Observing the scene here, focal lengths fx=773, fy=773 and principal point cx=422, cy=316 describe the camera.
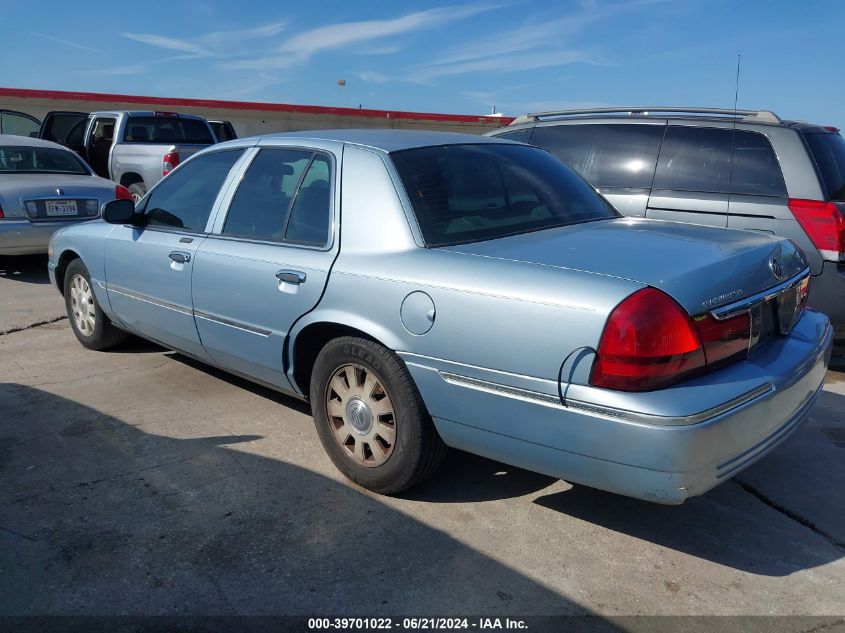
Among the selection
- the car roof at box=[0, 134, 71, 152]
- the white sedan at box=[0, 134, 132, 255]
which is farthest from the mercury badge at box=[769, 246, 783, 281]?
the car roof at box=[0, 134, 71, 152]

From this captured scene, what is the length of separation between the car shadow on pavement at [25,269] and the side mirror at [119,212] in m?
4.24

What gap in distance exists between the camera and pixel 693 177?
5941mm

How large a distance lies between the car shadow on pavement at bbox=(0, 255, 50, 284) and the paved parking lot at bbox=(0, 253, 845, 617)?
4.72 meters

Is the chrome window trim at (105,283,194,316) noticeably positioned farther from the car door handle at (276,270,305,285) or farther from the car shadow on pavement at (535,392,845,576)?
the car shadow on pavement at (535,392,845,576)

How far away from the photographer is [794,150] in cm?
550

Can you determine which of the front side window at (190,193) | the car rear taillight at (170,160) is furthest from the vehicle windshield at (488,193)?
the car rear taillight at (170,160)

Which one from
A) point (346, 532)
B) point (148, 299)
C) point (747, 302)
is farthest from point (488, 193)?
point (148, 299)

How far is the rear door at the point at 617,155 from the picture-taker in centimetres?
615

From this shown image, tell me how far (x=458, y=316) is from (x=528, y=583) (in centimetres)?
103

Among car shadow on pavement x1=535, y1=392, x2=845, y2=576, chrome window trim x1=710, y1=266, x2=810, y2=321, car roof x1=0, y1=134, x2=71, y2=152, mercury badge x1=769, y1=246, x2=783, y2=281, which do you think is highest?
car roof x1=0, y1=134, x2=71, y2=152

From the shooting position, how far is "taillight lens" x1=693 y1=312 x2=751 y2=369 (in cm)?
277

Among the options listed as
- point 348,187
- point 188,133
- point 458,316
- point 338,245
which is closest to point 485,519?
point 458,316

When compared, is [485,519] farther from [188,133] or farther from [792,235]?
[188,133]

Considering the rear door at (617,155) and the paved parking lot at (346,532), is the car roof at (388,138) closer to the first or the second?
the paved parking lot at (346,532)
